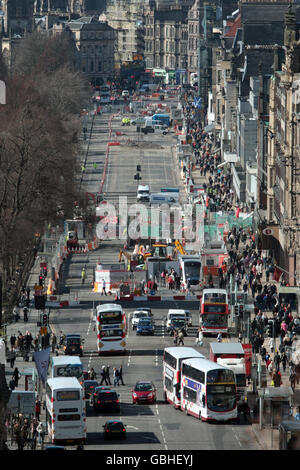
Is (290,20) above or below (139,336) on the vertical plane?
above

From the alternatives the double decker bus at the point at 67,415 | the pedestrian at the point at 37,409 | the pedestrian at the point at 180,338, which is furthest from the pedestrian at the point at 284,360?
the double decker bus at the point at 67,415

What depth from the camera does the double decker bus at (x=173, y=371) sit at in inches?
3179

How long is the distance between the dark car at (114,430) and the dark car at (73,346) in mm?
21663

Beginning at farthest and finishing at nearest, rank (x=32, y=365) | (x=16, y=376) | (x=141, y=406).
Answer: (x=32, y=365) → (x=16, y=376) → (x=141, y=406)

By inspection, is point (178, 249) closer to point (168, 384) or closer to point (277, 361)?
point (277, 361)

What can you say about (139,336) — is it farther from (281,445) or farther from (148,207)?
(148,207)

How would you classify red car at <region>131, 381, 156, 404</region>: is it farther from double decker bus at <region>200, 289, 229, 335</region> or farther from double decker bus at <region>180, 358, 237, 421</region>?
double decker bus at <region>200, 289, 229, 335</region>

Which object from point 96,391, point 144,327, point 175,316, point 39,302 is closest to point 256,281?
point 175,316

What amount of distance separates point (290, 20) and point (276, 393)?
5072 centimetres

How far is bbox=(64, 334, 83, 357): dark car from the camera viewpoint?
9544cm

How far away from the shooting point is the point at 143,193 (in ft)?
579

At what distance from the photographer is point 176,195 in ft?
552

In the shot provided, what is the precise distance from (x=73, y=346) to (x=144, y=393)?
14.0 m
